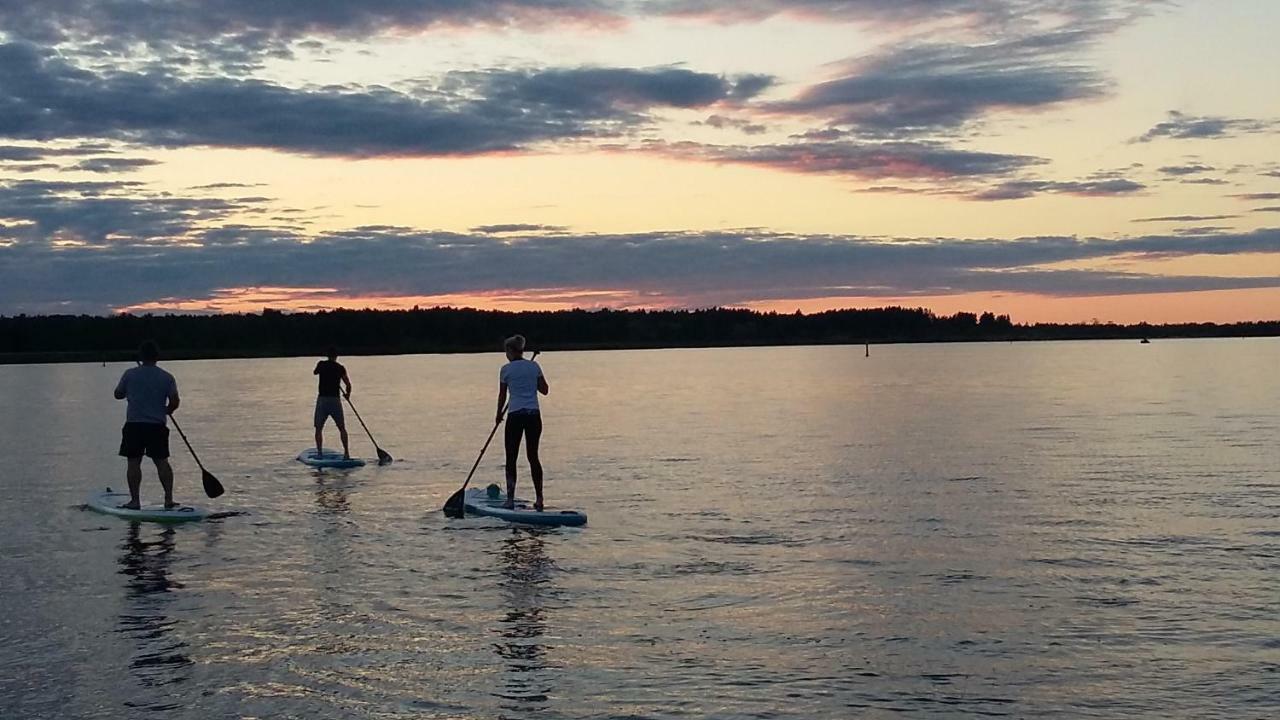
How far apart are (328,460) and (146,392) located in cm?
835

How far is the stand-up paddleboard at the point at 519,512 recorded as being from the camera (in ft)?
54.3

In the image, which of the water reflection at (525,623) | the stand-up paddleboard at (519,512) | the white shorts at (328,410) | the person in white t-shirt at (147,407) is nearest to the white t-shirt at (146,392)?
the person in white t-shirt at (147,407)

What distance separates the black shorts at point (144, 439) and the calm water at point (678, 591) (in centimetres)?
Result: 103

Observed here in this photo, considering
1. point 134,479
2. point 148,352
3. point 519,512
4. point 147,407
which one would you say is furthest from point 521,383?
point 134,479

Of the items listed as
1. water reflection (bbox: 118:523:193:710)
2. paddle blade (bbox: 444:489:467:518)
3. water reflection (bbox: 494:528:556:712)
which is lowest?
water reflection (bbox: 118:523:193:710)

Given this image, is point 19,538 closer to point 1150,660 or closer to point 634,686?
point 634,686

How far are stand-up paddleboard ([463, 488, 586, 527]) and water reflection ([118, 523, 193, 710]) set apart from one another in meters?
3.87

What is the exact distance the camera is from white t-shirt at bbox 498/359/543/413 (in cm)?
1667

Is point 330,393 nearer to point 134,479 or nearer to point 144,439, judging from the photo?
point 134,479

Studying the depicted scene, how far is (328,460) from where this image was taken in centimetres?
2505

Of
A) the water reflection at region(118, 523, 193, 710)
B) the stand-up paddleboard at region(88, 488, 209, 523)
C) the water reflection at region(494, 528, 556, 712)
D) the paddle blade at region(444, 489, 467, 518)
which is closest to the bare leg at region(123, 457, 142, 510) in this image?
the stand-up paddleboard at region(88, 488, 209, 523)

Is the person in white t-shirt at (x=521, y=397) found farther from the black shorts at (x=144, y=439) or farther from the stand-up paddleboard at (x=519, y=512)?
the black shorts at (x=144, y=439)

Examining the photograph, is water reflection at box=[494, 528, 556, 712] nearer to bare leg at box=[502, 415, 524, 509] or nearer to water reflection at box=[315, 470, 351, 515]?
bare leg at box=[502, 415, 524, 509]

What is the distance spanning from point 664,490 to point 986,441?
1215 cm
